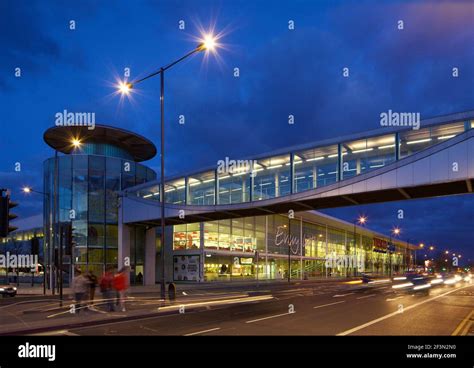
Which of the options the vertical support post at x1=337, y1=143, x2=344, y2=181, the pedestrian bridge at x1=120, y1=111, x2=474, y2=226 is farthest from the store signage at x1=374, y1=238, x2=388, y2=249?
the vertical support post at x1=337, y1=143, x2=344, y2=181

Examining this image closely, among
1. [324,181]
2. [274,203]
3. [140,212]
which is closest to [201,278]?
[140,212]

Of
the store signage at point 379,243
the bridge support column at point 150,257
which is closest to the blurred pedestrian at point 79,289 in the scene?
the bridge support column at point 150,257

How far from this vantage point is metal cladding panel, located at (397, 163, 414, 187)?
26.1 meters

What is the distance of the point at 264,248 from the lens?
2505 inches

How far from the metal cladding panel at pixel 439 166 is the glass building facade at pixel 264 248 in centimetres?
1912

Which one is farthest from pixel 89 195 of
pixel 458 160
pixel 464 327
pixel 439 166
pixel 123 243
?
pixel 464 327

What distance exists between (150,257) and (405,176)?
98.2ft

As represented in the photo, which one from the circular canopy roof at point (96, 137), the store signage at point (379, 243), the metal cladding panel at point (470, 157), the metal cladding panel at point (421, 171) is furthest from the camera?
the store signage at point (379, 243)

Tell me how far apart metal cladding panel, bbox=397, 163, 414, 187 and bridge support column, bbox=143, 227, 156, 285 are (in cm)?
2901

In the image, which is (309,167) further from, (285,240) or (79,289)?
(285,240)

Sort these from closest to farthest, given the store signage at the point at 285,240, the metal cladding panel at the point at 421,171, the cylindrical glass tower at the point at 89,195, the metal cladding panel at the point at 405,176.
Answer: the metal cladding panel at the point at 421,171, the metal cladding panel at the point at 405,176, the cylindrical glass tower at the point at 89,195, the store signage at the point at 285,240

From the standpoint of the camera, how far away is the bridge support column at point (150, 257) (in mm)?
46625

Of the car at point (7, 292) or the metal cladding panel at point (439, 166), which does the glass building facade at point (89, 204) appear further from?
the metal cladding panel at point (439, 166)
